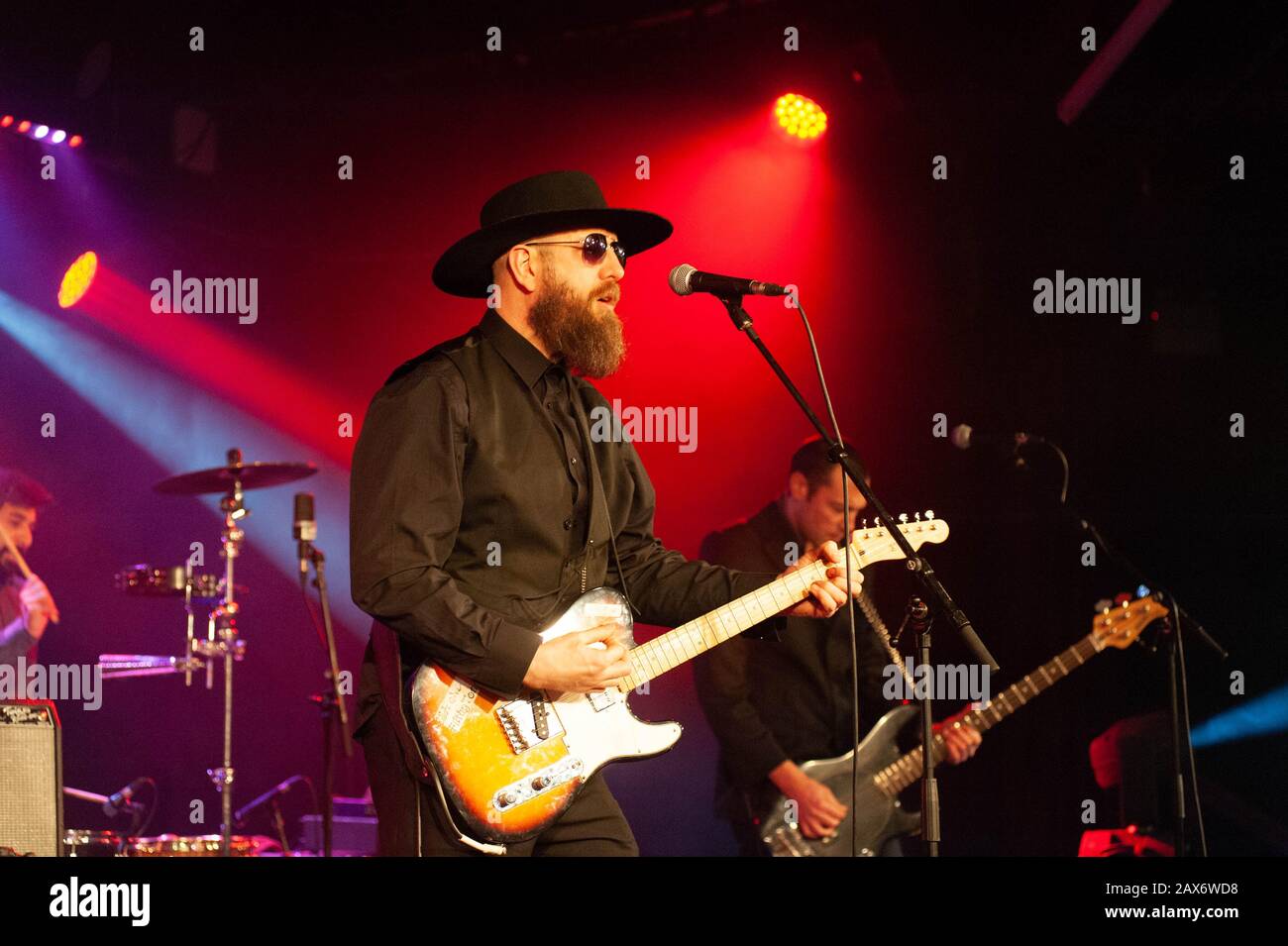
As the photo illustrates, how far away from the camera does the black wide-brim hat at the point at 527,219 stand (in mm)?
3730

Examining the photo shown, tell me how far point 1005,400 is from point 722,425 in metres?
1.64

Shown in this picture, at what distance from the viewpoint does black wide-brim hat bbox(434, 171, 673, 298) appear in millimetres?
3730

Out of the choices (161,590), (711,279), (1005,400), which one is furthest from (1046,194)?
(161,590)

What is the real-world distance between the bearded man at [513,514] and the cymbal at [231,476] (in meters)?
3.06

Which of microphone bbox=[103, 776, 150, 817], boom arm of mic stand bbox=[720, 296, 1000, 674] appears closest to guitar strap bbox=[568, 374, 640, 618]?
boom arm of mic stand bbox=[720, 296, 1000, 674]

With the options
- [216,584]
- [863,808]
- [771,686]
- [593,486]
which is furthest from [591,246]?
[216,584]

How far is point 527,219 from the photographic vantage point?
3.69 m

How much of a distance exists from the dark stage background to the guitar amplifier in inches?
157

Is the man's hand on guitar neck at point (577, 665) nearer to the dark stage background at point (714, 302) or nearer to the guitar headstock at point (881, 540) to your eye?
the guitar headstock at point (881, 540)

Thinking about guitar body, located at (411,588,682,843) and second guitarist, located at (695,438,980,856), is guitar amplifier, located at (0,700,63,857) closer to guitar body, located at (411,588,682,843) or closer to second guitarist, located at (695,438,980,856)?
guitar body, located at (411,588,682,843)

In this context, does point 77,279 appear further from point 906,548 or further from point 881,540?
point 906,548

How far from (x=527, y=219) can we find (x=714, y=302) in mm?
3901

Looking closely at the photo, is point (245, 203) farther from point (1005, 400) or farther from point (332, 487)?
point (1005, 400)
